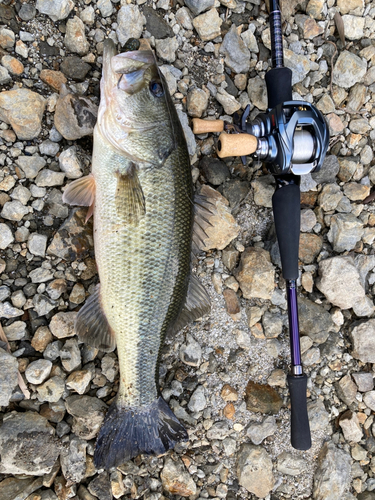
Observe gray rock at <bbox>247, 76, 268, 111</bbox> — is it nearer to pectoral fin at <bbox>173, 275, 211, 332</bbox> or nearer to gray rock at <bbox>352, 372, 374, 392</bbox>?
pectoral fin at <bbox>173, 275, 211, 332</bbox>

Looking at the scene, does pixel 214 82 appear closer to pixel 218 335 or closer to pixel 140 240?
pixel 140 240

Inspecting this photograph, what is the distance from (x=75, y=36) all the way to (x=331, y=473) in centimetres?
426

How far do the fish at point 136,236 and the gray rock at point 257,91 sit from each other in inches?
41.9

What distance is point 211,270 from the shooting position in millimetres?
3291

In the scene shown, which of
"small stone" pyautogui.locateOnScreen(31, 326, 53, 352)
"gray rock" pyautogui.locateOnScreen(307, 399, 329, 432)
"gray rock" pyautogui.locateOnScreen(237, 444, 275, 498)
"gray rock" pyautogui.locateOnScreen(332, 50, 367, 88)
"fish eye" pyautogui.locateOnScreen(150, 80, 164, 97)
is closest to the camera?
"fish eye" pyautogui.locateOnScreen(150, 80, 164, 97)

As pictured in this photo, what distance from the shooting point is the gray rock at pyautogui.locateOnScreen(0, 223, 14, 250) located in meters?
2.75

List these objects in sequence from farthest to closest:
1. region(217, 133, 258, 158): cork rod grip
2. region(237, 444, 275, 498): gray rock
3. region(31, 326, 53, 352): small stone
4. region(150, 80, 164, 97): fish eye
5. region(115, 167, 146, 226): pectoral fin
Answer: region(237, 444, 275, 498): gray rock
region(31, 326, 53, 352): small stone
region(217, 133, 258, 158): cork rod grip
region(150, 80, 164, 97): fish eye
region(115, 167, 146, 226): pectoral fin

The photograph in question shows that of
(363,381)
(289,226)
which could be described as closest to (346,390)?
(363,381)

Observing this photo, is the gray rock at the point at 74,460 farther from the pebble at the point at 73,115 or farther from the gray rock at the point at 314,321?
the pebble at the point at 73,115

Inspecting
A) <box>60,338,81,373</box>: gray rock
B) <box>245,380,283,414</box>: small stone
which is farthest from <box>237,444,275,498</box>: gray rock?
<box>60,338,81,373</box>: gray rock

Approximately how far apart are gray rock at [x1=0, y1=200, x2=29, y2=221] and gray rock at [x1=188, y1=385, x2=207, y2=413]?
6.67ft

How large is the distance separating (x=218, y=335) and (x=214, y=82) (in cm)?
228

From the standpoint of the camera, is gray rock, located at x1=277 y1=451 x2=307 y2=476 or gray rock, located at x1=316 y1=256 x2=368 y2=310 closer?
gray rock, located at x1=277 y1=451 x2=307 y2=476

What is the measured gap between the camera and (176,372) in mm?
3160
